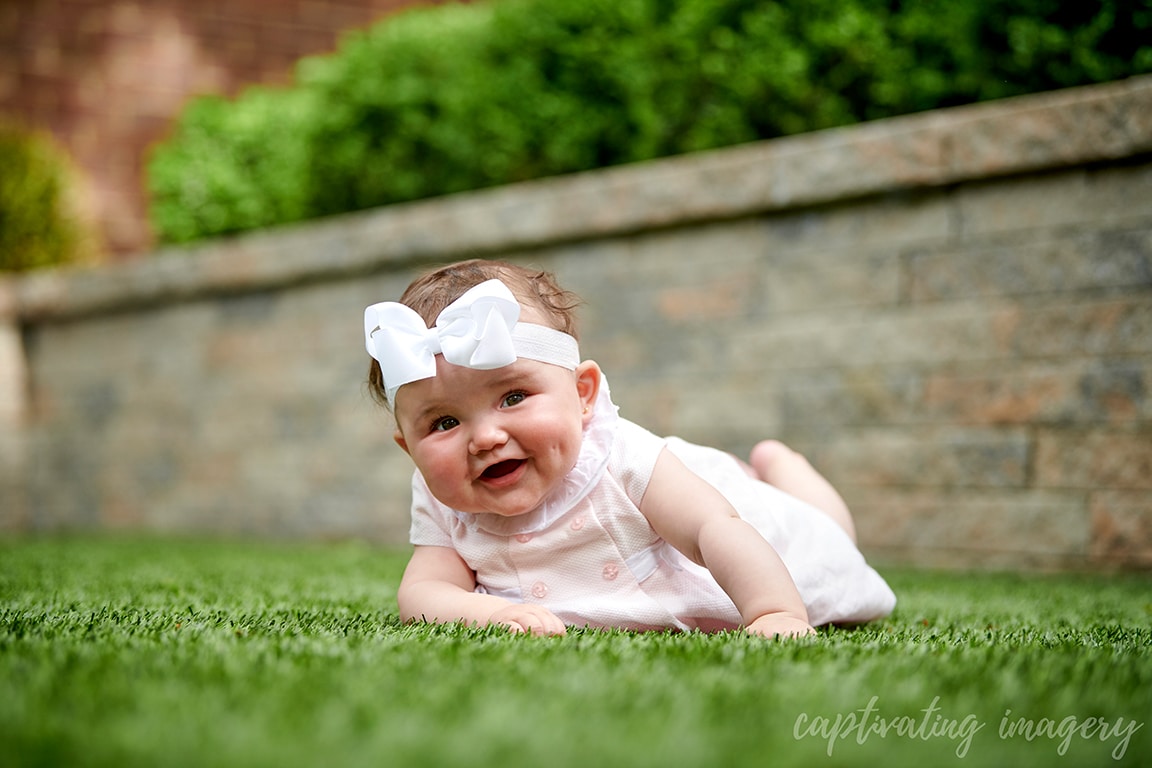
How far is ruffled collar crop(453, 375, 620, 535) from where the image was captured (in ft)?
6.32

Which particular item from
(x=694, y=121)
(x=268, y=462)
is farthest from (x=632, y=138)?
(x=268, y=462)

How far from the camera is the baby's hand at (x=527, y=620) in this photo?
5.53 ft

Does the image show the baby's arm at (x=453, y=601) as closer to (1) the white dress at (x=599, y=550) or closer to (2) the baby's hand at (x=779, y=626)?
(1) the white dress at (x=599, y=550)

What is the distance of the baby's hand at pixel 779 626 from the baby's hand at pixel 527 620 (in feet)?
0.99

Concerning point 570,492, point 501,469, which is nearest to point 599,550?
point 570,492

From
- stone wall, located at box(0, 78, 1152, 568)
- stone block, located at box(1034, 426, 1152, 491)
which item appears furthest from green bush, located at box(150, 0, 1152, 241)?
stone block, located at box(1034, 426, 1152, 491)

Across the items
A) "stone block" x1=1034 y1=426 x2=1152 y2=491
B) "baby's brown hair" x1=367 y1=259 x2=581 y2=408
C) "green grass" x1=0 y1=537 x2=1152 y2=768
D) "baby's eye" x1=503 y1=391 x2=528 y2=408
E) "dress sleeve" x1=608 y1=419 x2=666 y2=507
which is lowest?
"stone block" x1=1034 y1=426 x2=1152 y2=491

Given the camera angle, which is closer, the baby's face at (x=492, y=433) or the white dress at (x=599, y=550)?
the baby's face at (x=492, y=433)

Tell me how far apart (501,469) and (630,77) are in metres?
3.14

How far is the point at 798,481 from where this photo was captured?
253cm

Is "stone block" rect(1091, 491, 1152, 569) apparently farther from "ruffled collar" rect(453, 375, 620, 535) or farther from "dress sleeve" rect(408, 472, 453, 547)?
"dress sleeve" rect(408, 472, 453, 547)

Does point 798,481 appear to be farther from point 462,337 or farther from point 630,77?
point 630,77

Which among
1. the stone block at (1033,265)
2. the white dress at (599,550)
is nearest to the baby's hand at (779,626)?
the white dress at (599,550)

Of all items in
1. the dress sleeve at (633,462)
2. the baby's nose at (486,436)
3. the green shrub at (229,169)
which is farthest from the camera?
the green shrub at (229,169)
